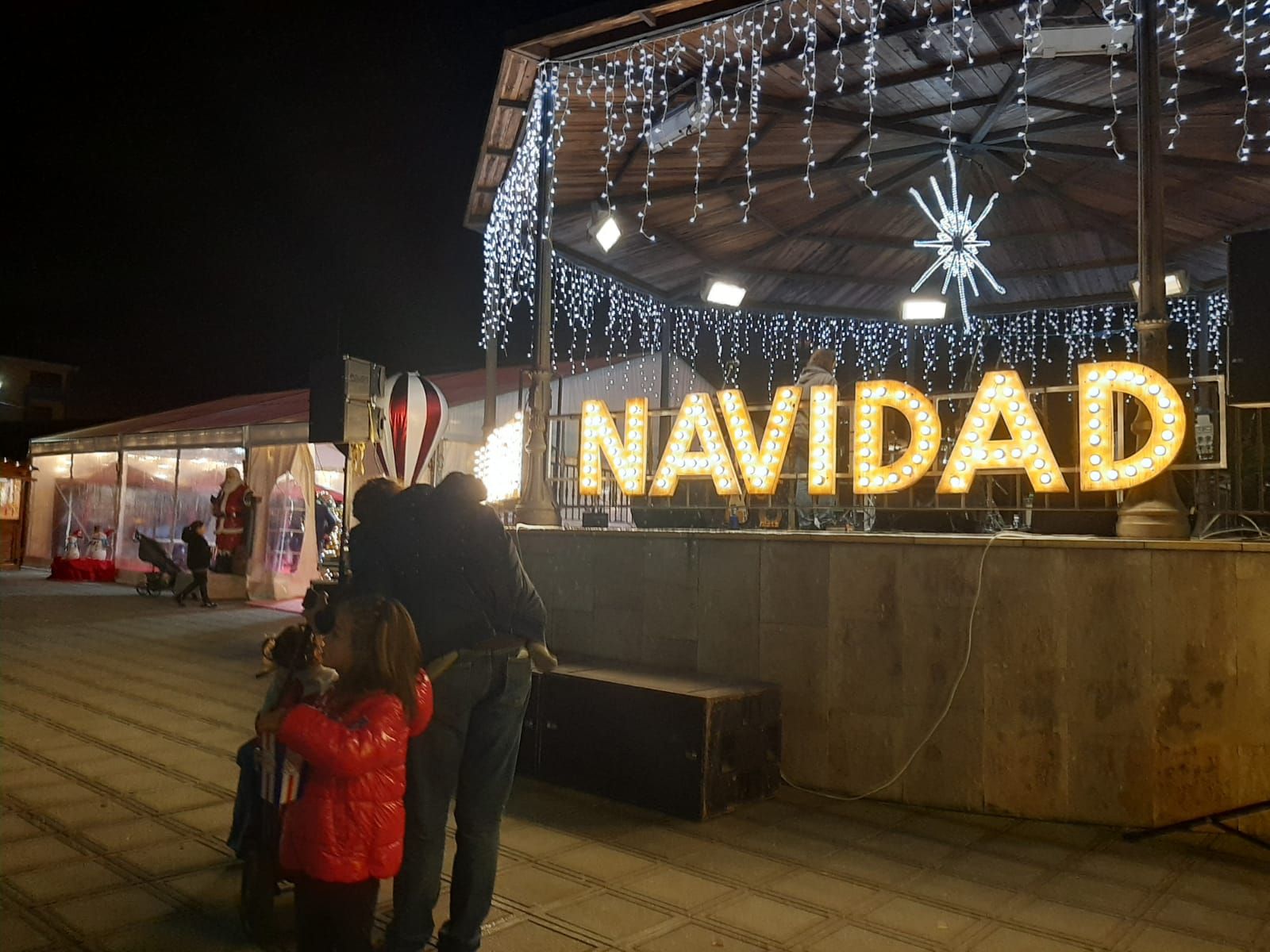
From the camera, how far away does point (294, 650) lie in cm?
344

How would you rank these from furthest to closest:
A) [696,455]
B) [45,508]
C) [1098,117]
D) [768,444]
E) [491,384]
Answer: [45,508] → [491,384] → [1098,117] → [696,455] → [768,444]

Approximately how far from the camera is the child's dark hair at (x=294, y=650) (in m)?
3.43

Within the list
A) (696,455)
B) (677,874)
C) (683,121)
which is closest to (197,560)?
(696,455)

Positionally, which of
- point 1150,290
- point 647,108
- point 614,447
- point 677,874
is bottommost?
point 677,874

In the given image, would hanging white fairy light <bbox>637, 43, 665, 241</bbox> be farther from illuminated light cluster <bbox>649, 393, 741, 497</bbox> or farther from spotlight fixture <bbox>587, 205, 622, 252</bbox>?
illuminated light cluster <bbox>649, 393, 741, 497</bbox>

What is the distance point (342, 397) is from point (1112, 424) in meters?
5.02

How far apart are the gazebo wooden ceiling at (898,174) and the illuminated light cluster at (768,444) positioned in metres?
3.04

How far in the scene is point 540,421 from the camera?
8.05 m

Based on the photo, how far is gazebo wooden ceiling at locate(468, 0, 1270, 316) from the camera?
777cm

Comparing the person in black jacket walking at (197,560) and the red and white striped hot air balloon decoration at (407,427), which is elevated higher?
the red and white striped hot air balloon decoration at (407,427)

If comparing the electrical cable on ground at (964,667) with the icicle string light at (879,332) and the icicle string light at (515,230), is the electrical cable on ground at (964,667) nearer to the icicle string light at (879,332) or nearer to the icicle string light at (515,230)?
the icicle string light at (515,230)

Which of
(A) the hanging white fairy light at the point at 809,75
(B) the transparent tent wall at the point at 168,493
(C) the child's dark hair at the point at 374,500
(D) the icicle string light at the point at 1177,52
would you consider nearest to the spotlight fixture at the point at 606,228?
(A) the hanging white fairy light at the point at 809,75

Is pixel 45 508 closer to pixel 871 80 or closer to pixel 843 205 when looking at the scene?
pixel 843 205

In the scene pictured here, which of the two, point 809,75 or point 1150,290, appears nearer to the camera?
point 1150,290
